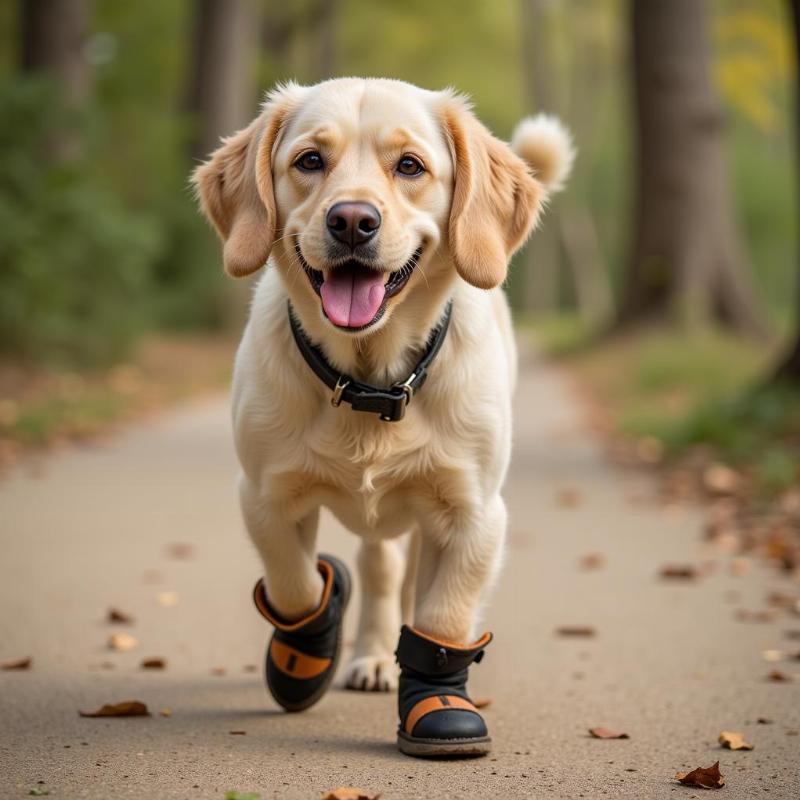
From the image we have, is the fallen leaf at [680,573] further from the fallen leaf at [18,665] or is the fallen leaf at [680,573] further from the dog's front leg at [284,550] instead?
the fallen leaf at [18,665]

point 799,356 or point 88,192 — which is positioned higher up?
point 88,192

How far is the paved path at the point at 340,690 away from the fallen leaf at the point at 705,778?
0.03 metres

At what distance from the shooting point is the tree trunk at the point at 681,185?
1638 centimetres

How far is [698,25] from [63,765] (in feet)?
49.9

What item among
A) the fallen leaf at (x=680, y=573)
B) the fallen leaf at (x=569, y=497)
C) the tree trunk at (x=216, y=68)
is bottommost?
the fallen leaf at (x=680, y=573)

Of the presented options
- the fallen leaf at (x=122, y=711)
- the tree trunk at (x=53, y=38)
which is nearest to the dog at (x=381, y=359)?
the fallen leaf at (x=122, y=711)

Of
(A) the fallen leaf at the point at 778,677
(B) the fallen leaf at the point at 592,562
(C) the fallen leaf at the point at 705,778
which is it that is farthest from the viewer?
(B) the fallen leaf at the point at 592,562

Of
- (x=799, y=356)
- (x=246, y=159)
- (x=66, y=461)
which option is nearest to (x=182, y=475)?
(x=66, y=461)

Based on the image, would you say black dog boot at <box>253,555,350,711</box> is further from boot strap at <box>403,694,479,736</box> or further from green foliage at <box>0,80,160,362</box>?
green foliage at <box>0,80,160,362</box>

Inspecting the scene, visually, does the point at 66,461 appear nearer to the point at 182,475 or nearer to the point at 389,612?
the point at 182,475

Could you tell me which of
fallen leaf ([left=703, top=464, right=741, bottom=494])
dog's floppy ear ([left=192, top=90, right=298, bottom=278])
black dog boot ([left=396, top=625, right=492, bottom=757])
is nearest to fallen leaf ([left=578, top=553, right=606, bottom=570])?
Answer: fallen leaf ([left=703, top=464, right=741, bottom=494])

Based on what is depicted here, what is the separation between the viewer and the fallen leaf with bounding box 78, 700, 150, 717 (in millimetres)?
3766

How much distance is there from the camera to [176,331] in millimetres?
19141

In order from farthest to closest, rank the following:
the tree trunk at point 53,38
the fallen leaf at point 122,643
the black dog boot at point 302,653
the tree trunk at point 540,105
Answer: the tree trunk at point 540,105, the tree trunk at point 53,38, the fallen leaf at point 122,643, the black dog boot at point 302,653
